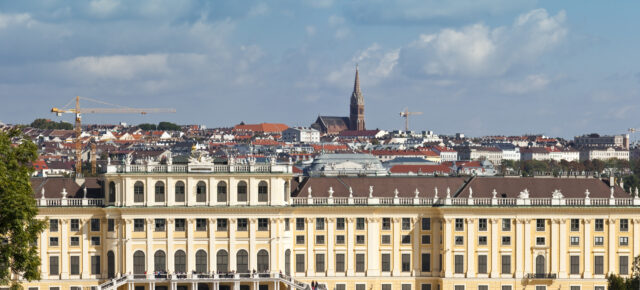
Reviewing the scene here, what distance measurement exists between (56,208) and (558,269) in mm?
35770

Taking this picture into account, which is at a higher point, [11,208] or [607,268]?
[11,208]

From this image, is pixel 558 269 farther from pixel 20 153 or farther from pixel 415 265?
pixel 20 153

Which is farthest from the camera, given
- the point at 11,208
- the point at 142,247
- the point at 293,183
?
the point at 293,183

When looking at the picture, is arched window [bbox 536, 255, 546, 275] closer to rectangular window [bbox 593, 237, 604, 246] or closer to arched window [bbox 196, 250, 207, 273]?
rectangular window [bbox 593, 237, 604, 246]

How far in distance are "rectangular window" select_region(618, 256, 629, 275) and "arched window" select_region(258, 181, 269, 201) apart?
1008 inches

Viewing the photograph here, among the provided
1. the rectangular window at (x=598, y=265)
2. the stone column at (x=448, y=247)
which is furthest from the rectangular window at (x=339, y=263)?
the rectangular window at (x=598, y=265)

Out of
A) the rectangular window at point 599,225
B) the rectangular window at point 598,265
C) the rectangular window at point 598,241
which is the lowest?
A: the rectangular window at point 598,265

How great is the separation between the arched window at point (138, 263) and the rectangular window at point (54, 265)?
5.63 metres

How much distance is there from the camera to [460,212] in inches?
3942

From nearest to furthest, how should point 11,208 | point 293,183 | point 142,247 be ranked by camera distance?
point 11,208, point 142,247, point 293,183

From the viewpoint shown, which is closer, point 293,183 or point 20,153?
point 20,153

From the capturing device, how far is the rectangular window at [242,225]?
98812 millimetres

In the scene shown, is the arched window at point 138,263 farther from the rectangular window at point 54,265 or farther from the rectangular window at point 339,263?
the rectangular window at point 339,263

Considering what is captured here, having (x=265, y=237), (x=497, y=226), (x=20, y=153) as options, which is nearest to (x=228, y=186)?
(x=265, y=237)
